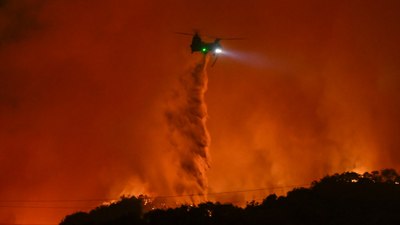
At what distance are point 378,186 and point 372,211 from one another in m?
9.95

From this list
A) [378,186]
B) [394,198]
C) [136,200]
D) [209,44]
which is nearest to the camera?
[209,44]

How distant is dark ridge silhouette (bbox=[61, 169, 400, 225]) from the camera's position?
46.7 meters

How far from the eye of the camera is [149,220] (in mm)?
46500

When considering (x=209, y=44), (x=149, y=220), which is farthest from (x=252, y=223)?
(x=209, y=44)

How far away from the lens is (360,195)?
55.0m

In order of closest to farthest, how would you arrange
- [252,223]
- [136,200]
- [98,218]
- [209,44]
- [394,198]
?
[209,44] < [252,223] < [394,198] < [98,218] < [136,200]

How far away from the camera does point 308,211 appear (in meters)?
50.5

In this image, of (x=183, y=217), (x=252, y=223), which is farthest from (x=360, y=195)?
(x=183, y=217)

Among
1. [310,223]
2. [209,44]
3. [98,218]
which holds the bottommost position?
[310,223]

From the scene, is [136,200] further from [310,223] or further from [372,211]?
[372,211]

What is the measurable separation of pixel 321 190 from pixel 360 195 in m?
4.78

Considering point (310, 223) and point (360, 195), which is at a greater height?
point (360, 195)

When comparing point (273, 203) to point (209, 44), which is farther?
point (273, 203)

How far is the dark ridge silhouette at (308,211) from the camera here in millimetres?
46688
